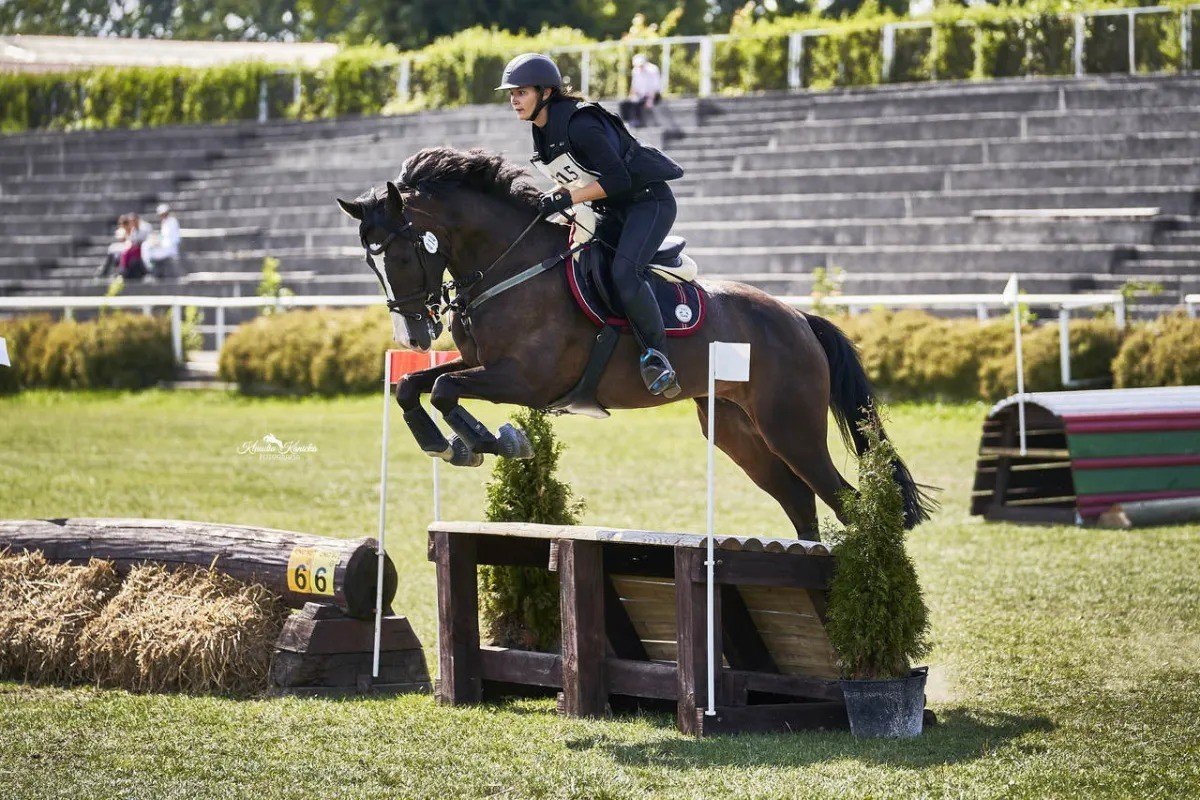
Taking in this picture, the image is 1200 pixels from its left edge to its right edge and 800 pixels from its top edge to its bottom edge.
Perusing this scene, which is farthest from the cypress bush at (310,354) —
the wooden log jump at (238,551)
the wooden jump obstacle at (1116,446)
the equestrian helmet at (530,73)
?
the equestrian helmet at (530,73)

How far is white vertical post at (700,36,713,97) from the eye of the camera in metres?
26.2

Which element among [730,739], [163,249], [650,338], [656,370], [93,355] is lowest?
[730,739]

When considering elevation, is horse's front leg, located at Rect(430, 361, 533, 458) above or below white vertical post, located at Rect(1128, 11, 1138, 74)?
below

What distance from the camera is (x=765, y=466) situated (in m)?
7.88

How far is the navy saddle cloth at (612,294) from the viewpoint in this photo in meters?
7.01

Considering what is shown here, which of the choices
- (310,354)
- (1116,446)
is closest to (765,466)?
(1116,446)

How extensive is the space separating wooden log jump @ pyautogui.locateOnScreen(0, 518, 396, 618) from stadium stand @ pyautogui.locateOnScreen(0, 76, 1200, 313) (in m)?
12.7

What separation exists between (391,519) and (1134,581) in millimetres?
5495

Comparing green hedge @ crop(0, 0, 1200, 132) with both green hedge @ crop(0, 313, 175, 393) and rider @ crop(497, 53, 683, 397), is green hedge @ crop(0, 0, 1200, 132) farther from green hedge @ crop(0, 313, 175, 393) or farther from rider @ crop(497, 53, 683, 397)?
rider @ crop(497, 53, 683, 397)

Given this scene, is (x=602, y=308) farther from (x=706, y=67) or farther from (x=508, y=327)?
(x=706, y=67)

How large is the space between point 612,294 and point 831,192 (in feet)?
49.8

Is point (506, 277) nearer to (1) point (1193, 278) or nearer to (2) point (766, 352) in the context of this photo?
(2) point (766, 352)

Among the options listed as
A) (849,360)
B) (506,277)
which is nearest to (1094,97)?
(849,360)

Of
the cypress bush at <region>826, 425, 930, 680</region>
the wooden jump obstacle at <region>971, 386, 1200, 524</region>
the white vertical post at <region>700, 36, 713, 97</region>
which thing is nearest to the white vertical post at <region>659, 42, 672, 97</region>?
the white vertical post at <region>700, 36, 713, 97</region>
